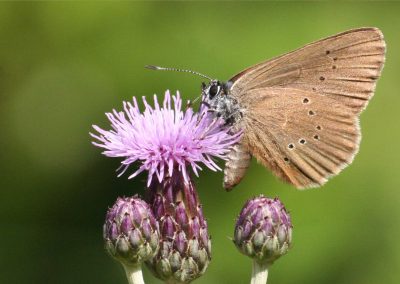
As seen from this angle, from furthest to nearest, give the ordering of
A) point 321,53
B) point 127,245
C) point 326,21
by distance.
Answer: point 326,21 < point 321,53 < point 127,245

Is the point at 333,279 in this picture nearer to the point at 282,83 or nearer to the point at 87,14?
the point at 282,83

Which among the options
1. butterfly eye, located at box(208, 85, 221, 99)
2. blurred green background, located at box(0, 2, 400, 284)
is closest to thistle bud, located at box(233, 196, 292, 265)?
butterfly eye, located at box(208, 85, 221, 99)

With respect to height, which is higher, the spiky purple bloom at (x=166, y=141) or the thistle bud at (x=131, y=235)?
the spiky purple bloom at (x=166, y=141)

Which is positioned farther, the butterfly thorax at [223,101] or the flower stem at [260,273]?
the butterfly thorax at [223,101]

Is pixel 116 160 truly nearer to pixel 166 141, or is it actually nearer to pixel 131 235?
pixel 166 141

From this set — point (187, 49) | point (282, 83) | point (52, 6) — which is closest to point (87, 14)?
point (52, 6)

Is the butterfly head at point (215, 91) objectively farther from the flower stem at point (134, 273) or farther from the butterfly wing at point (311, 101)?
the flower stem at point (134, 273)

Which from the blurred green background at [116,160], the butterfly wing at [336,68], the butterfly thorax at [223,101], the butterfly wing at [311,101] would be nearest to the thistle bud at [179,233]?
the butterfly wing at [311,101]
